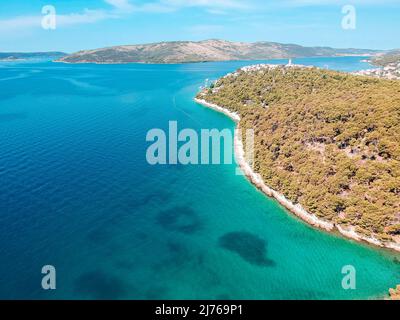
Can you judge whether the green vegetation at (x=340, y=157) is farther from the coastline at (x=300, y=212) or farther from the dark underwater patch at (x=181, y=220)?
the dark underwater patch at (x=181, y=220)

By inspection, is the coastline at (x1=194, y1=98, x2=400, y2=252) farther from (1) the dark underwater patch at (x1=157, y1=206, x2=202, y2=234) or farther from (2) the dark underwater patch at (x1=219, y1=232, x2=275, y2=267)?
(1) the dark underwater patch at (x1=157, y1=206, x2=202, y2=234)

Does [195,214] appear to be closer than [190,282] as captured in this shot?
No

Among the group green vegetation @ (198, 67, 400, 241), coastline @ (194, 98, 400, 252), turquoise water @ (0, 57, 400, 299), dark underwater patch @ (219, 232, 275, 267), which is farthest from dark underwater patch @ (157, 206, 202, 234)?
green vegetation @ (198, 67, 400, 241)

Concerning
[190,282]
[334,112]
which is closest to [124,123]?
[334,112]

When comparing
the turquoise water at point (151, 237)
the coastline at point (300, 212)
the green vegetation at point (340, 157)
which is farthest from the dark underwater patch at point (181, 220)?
the green vegetation at point (340, 157)

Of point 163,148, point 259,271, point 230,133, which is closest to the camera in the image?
point 259,271

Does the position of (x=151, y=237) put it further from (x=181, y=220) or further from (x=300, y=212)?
(x=300, y=212)

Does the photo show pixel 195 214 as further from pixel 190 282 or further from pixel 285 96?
pixel 285 96
